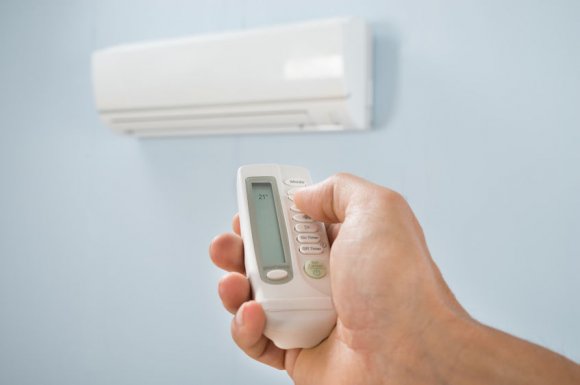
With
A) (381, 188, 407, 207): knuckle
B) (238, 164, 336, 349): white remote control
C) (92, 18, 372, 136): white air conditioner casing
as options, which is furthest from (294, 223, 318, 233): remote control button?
(92, 18, 372, 136): white air conditioner casing

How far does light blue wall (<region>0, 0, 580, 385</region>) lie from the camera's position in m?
1.15

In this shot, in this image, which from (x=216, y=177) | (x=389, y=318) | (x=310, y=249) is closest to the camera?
(x=389, y=318)

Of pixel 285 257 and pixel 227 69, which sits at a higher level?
pixel 227 69

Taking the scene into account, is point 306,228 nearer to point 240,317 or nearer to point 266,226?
point 266,226

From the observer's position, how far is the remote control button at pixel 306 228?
787 mm

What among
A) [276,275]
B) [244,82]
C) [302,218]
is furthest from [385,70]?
[276,275]

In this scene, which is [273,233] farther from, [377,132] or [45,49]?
[45,49]

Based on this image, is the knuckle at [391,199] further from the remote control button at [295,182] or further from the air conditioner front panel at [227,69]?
the air conditioner front panel at [227,69]

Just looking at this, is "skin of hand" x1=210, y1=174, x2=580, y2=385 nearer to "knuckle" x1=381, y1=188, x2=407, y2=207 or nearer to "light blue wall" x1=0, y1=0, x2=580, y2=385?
"knuckle" x1=381, y1=188, x2=407, y2=207

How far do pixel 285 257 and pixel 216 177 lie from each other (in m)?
0.74

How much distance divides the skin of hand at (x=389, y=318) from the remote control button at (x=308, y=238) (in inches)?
1.2

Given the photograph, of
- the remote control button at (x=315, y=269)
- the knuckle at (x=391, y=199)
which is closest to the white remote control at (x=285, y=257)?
the remote control button at (x=315, y=269)

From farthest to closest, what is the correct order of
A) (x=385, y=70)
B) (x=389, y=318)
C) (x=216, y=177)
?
1. (x=216, y=177)
2. (x=385, y=70)
3. (x=389, y=318)

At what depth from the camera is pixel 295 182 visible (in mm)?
841
